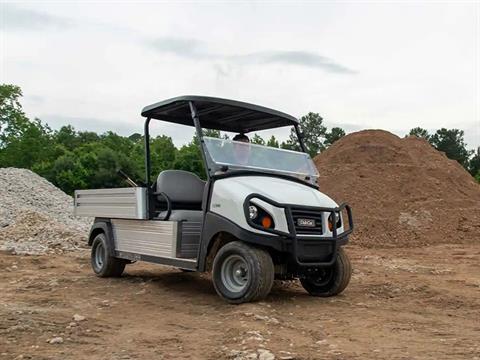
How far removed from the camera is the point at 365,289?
828cm

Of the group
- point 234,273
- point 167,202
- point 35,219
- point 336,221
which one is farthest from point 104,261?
point 35,219

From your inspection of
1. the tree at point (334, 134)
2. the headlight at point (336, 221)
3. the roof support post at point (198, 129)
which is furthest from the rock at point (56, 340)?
the tree at point (334, 134)

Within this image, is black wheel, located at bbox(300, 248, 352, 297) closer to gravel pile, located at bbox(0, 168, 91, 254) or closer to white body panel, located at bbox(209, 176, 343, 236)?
white body panel, located at bbox(209, 176, 343, 236)

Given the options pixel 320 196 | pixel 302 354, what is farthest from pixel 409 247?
pixel 302 354

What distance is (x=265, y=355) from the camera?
4355mm

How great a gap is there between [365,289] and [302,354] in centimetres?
398

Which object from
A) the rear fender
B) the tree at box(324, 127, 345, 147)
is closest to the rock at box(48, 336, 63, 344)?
the rear fender

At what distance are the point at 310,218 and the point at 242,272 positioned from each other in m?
1.03

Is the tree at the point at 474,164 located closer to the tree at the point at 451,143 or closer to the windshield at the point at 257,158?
the tree at the point at 451,143

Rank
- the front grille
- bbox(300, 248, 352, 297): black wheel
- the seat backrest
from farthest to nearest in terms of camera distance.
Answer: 1. the seat backrest
2. bbox(300, 248, 352, 297): black wheel
3. the front grille

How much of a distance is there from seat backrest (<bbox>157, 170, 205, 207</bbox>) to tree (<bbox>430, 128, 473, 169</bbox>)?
43602 millimetres

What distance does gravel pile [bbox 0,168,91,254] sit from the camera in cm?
1431

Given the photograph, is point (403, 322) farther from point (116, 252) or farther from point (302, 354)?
point (116, 252)

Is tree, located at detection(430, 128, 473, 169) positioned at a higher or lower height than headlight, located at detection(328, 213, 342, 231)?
higher
